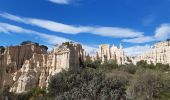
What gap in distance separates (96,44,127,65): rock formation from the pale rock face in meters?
6.01

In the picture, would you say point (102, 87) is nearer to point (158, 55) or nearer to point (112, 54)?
point (112, 54)

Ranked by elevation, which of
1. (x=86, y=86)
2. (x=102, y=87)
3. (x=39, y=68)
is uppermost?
(x=39, y=68)

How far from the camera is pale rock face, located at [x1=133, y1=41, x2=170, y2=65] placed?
348 ft

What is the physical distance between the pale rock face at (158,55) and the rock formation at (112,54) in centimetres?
601

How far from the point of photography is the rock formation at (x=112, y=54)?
9931 cm

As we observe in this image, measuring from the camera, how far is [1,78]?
32094 millimetres

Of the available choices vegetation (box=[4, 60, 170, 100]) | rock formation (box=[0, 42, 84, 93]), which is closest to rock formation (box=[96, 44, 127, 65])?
rock formation (box=[0, 42, 84, 93])

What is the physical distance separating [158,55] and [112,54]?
55.4 feet

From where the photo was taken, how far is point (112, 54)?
333 feet

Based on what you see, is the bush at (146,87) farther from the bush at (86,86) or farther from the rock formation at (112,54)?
the rock formation at (112,54)

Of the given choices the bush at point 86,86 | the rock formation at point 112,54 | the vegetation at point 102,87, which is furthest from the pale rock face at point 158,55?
the bush at point 86,86

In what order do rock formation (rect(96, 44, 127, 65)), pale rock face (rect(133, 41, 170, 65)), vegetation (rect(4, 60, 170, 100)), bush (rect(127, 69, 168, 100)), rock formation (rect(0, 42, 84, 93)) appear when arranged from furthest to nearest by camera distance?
pale rock face (rect(133, 41, 170, 65)) → rock formation (rect(96, 44, 127, 65)) → rock formation (rect(0, 42, 84, 93)) → bush (rect(127, 69, 168, 100)) → vegetation (rect(4, 60, 170, 100))

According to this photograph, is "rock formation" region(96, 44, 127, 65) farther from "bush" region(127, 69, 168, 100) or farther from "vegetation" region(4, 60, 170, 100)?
"bush" region(127, 69, 168, 100)

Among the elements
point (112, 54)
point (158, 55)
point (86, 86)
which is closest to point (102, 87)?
point (86, 86)
